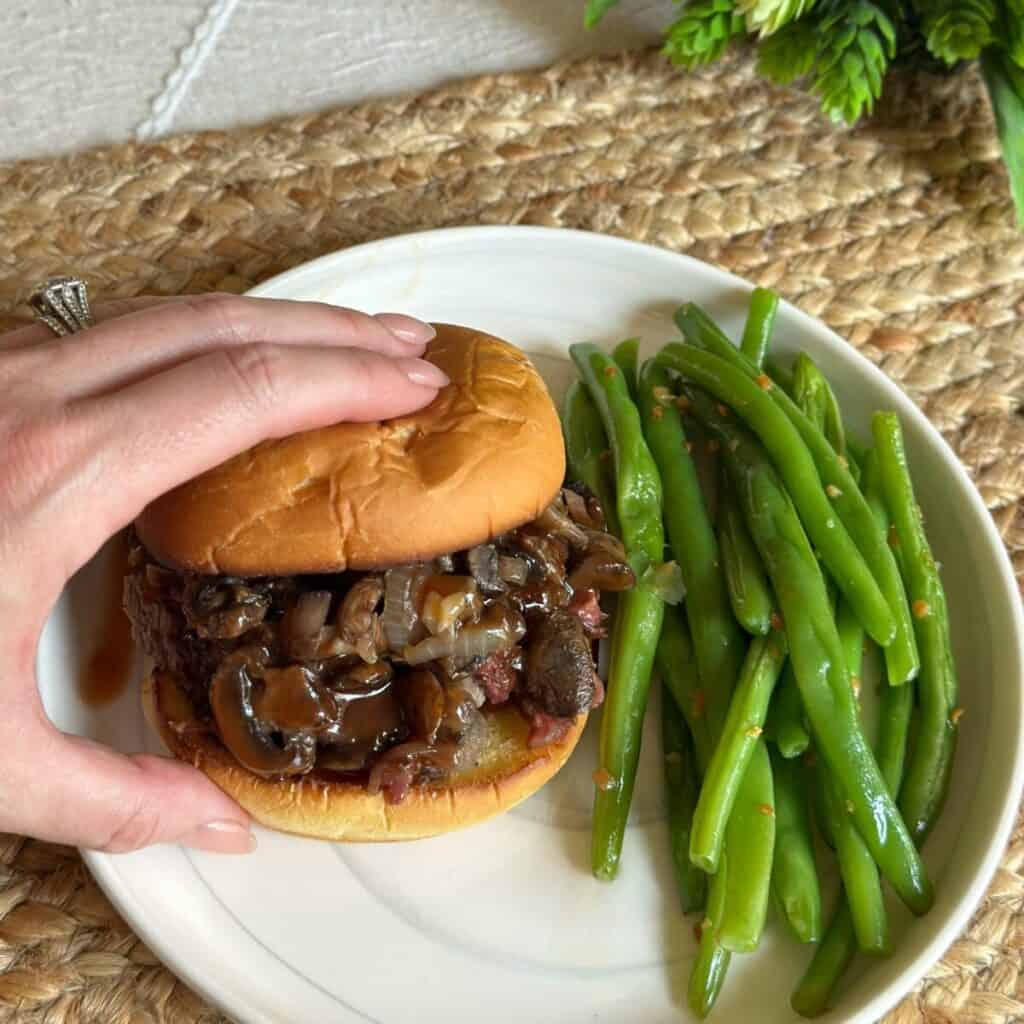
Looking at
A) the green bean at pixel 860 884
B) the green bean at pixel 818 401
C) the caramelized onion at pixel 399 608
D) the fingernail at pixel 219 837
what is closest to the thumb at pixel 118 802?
the fingernail at pixel 219 837

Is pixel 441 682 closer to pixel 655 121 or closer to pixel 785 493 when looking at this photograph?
pixel 785 493

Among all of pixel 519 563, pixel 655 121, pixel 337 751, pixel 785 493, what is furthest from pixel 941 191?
pixel 337 751

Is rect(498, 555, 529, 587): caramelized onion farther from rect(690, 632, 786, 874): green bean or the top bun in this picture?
rect(690, 632, 786, 874): green bean

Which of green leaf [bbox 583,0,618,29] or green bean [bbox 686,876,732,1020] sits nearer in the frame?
green bean [bbox 686,876,732,1020]

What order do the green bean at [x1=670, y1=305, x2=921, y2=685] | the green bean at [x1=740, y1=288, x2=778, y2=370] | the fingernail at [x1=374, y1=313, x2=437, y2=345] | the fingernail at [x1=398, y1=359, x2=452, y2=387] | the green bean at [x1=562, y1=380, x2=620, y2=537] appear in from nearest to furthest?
the fingernail at [x1=398, y1=359, x2=452, y2=387]
the fingernail at [x1=374, y1=313, x2=437, y2=345]
the green bean at [x1=670, y1=305, x2=921, y2=685]
the green bean at [x1=562, y1=380, x2=620, y2=537]
the green bean at [x1=740, y1=288, x2=778, y2=370]

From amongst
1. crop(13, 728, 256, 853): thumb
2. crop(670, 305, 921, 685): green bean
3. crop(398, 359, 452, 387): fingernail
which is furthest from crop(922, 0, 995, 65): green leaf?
crop(13, 728, 256, 853): thumb

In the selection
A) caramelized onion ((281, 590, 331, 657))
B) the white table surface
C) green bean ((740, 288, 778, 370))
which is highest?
the white table surface

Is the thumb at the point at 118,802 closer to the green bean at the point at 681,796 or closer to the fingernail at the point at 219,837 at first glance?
the fingernail at the point at 219,837
